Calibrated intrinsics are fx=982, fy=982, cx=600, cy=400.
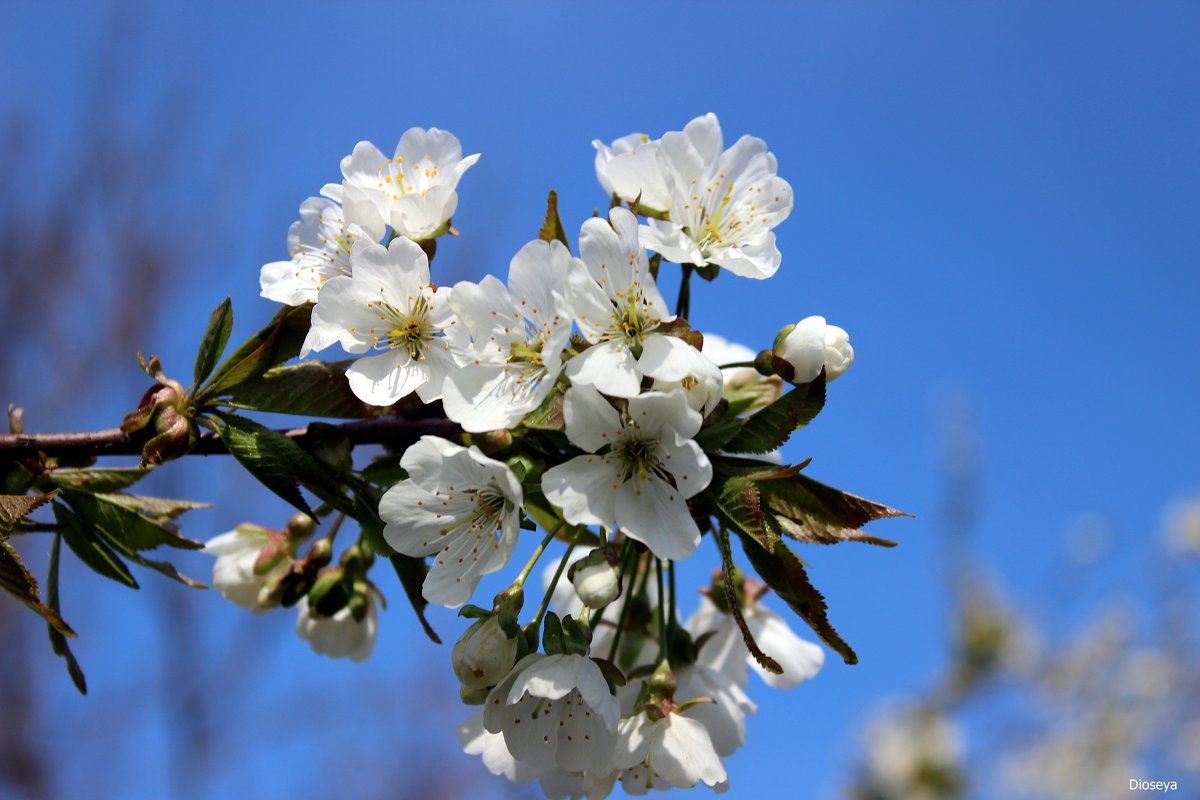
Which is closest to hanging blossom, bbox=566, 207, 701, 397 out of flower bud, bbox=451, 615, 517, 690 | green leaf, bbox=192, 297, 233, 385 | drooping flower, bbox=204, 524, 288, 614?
flower bud, bbox=451, 615, 517, 690

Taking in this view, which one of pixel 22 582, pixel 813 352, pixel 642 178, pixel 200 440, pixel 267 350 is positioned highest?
pixel 642 178


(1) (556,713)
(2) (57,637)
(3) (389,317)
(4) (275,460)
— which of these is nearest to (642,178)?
(3) (389,317)

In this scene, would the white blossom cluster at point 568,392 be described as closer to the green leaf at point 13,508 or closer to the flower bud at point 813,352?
the flower bud at point 813,352

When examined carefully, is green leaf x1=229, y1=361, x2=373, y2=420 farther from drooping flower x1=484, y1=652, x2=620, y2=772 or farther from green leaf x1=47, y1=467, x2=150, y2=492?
drooping flower x1=484, y1=652, x2=620, y2=772

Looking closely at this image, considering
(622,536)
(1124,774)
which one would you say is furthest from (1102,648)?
(622,536)

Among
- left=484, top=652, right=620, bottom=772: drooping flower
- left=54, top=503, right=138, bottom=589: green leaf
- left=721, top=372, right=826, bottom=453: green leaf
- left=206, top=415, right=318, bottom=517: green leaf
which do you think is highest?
left=721, top=372, right=826, bottom=453: green leaf

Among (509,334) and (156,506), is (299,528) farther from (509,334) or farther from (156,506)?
(509,334)
